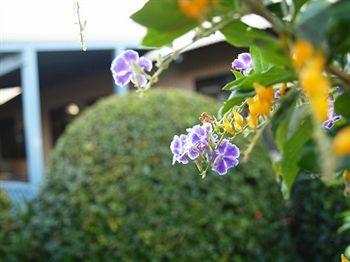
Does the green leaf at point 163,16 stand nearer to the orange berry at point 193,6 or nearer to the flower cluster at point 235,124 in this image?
the orange berry at point 193,6

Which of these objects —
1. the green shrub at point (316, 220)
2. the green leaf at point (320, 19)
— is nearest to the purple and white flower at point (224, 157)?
the green leaf at point (320, 19)

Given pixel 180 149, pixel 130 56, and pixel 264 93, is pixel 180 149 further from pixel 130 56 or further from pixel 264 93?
pixel 264 93

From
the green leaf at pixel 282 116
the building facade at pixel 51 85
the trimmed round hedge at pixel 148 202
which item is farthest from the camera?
the building facade at pixel 51 85

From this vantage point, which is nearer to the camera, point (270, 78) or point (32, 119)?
point (270, 78)

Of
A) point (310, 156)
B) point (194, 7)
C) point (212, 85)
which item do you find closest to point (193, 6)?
point (194, 7)

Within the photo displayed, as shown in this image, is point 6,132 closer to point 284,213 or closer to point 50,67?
point 50,67

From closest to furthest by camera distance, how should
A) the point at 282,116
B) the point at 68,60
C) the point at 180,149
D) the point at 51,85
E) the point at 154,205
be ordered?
the point at 282,116 < the point at 180,149 < the point at 154,205 < the point at 68,60 < the point at 51,85
